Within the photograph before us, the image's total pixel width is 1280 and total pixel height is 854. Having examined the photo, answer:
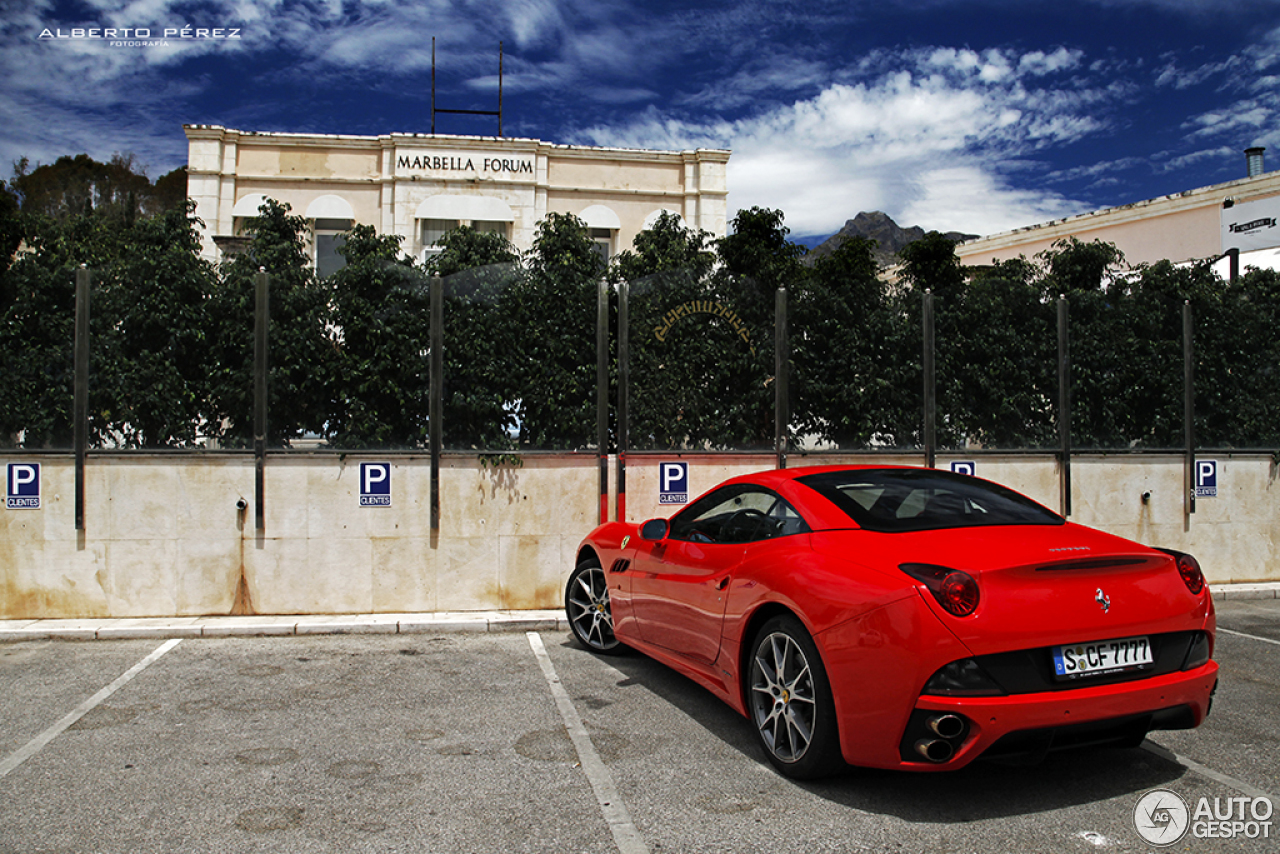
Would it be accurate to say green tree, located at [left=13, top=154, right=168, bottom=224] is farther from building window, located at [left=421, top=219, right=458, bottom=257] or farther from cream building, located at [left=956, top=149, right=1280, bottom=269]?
cream building, located at [left=956, top=149, right=1280, bottom=269]

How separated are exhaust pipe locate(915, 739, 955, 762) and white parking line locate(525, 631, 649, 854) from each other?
115cm

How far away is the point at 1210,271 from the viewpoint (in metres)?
12.1

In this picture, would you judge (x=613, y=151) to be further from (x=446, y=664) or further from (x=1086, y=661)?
(x=1086, y=661)

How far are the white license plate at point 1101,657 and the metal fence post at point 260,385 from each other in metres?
7.18

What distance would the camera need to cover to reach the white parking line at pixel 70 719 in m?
4.45

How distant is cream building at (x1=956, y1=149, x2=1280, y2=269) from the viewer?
117 feet

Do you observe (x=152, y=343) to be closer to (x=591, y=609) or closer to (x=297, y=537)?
(x=297, y=537)

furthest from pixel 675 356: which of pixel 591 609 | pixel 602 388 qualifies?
pixel 591 609

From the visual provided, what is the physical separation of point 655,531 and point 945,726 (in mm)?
2388

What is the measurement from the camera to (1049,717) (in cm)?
348

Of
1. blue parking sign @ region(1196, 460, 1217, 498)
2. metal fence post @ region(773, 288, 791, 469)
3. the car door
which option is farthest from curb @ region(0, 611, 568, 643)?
blue parking sign @ region(1196, 460, 1217, 498)

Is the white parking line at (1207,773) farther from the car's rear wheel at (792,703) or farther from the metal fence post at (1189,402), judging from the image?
the metal fence post at (1189,402)

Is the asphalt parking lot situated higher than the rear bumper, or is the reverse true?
the rear bumper

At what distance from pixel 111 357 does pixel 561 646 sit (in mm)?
5360
